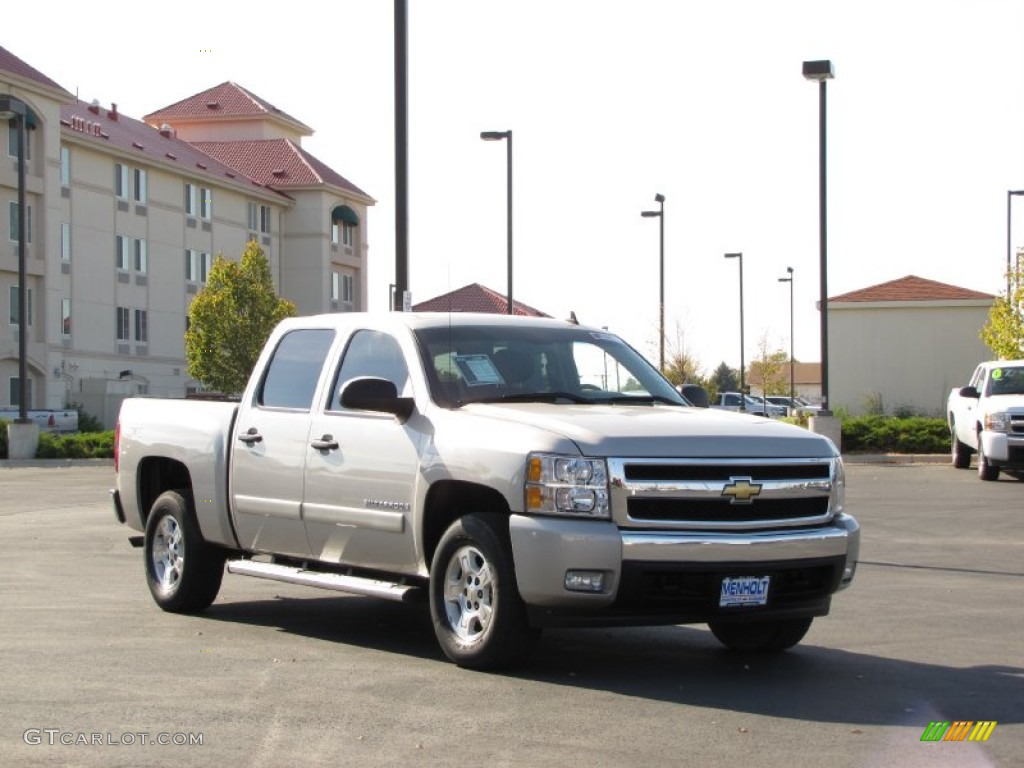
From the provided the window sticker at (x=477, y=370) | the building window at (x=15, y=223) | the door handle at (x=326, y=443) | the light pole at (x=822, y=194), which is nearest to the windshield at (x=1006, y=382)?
the light pole at (x=822, y=194)

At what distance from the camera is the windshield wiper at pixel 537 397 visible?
9164 millimetres

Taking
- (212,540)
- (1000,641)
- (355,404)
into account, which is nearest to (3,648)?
(212,540)

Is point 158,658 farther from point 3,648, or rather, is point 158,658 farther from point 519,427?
point 519,427

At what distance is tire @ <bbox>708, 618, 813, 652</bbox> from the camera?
9.03 meters

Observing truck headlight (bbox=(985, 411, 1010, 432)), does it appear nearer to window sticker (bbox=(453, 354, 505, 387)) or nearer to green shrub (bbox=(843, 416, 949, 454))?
green shrub (bbox=(843, 416, 949, 454))

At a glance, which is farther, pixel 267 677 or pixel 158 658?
pixel 158 658

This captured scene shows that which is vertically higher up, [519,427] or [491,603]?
[519,427]

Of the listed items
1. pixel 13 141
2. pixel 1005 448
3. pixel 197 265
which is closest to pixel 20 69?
pixel 13 141

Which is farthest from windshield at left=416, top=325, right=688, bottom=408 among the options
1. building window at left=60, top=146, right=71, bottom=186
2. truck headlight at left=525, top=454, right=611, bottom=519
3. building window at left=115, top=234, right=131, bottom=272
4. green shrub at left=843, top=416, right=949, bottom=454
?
building window at left=115, top=234, right=131, bottom=272

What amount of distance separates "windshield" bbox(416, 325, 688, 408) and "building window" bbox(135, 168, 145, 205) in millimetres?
63688

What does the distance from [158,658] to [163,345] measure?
67.1m

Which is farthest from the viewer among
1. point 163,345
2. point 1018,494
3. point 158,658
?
point 163,345

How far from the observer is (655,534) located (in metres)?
7.90

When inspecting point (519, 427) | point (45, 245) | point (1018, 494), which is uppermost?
point (45, 245)
